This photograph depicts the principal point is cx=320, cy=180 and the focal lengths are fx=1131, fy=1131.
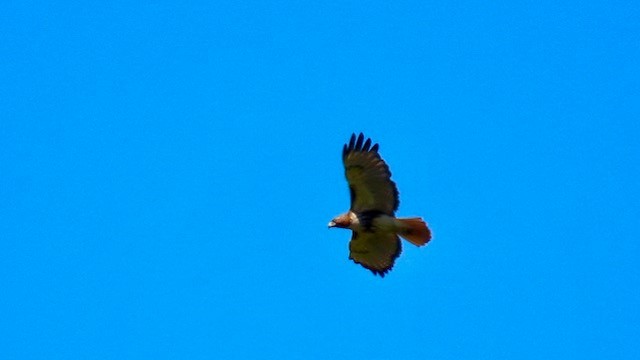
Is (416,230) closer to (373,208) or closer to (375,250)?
(373,208)

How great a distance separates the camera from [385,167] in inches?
637

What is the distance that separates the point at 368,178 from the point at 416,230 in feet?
3.33

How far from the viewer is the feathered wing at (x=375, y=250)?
55.4 feet

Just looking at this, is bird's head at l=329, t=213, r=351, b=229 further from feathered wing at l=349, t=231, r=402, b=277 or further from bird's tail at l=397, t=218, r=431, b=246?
bird's tail at l=397, t=218, r=431, b=246

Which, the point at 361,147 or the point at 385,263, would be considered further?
the point at 385,263

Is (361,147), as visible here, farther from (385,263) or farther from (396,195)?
(385,263)

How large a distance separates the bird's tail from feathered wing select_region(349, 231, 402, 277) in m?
0.52

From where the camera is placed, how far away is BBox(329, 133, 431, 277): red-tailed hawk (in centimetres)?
1616

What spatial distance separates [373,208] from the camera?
54.2 feet

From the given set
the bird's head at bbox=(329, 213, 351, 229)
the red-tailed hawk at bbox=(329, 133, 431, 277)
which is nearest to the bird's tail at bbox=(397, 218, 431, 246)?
the red-tailed hawk at bbox=(329, 133, 431, 277)

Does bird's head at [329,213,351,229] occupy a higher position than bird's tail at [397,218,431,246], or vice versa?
bird's head at [329,213,351,229]

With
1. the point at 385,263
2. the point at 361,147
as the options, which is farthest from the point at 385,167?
the point at 385,263

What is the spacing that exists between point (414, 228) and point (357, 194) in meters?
0.98

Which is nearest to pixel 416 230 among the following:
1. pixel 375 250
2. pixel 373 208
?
pixel 373 208
